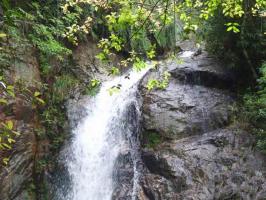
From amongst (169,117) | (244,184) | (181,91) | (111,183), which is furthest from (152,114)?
(244,184)

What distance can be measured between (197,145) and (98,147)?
240cm

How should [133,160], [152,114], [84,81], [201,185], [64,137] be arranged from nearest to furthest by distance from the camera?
1. [201,185]
2. [133,160]
3. [152,114]
4. [64,137]
5. [84,81]

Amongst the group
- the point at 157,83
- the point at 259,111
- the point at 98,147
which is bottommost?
the point at 98,147

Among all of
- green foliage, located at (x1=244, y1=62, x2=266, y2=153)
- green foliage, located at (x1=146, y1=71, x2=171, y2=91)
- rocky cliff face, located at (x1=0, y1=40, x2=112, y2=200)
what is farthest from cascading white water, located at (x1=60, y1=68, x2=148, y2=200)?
green foliage, located at (x1=146, y1=71, x2=171, y2=91)

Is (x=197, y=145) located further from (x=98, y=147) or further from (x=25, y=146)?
(x=25, y=146)

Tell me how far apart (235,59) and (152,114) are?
259 cm

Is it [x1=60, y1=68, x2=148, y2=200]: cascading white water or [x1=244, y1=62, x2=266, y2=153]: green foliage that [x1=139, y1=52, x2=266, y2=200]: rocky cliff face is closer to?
[x1=244, y1=62, x2=266, y2=153]: green foliage

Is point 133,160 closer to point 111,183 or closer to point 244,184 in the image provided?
point 111,183

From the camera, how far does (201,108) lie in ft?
26.5

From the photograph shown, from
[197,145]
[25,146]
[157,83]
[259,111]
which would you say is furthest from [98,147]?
[157,83]

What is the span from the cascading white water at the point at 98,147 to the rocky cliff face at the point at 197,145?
1.79ft

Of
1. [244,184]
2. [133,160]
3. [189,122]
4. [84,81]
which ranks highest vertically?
[84,81]

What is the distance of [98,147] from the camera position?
825cm

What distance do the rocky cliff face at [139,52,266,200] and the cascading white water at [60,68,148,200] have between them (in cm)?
55
